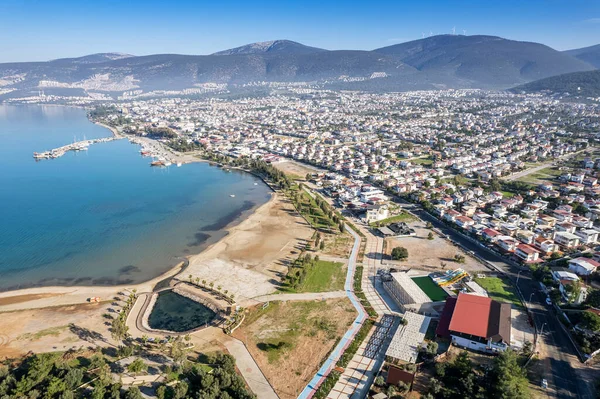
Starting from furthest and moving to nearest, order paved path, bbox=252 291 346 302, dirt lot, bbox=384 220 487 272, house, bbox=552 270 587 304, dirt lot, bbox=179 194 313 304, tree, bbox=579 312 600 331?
1. dirt lot, bbox=384 220 487 272
2. dirt lot, bbox=179 194 313 304
3. paved path, bbox=252 291 346 302
4. house, bbox=552 270 587 304
5. tree, bbox=579 312 600 331

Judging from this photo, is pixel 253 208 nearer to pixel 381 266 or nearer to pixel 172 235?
pixel 172 235

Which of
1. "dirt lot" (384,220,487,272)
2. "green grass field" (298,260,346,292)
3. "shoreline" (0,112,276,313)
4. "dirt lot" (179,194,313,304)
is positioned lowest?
"shoreline" (0,112,276,313)

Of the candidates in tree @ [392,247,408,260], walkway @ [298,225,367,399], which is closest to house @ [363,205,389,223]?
tree @ [392,247,408,260]

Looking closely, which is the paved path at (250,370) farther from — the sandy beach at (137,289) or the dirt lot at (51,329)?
the dirt lot at (51,329)

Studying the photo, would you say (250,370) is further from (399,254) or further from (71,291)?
(71,291)

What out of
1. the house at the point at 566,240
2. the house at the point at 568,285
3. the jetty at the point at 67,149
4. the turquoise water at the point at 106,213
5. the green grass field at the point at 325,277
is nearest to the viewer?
the house at the point at 568,285

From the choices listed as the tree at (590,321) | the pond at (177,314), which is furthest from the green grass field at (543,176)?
the pond at (177,314)

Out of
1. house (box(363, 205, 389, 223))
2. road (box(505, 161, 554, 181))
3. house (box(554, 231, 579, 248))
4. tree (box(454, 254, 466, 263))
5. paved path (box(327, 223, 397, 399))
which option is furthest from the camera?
road (box(505, 161, 554, 181))

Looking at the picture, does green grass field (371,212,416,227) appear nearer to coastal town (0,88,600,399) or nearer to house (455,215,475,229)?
coastal town (0,88,600,399)
